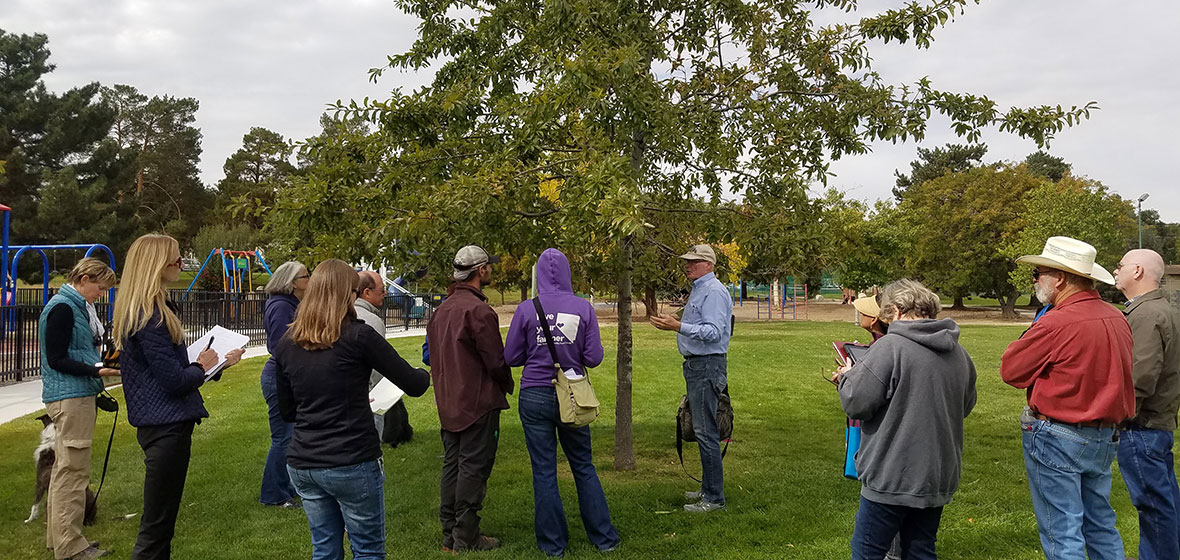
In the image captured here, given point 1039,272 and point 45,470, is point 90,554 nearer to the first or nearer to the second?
point 45,470

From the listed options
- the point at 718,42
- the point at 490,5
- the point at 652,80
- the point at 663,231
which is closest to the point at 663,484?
the point at 663,231

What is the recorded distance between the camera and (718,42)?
7.18 meters

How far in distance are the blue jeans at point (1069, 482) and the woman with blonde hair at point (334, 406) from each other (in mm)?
3095

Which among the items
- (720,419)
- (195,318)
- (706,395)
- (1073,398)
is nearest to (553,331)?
(706,395)

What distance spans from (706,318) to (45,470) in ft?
15.5

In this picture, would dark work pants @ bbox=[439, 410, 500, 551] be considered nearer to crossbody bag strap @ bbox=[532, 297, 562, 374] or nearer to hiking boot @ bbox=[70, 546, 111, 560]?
crossbody bag strap @ bbox=[532, 297, 562, 374]

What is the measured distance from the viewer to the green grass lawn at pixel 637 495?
16.6ft

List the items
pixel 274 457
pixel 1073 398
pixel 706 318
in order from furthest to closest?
1. pixel 274 457
2. pixel 706 318
3. pixel 1073 398

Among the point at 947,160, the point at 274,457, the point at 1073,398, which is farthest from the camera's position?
the point at 947,160

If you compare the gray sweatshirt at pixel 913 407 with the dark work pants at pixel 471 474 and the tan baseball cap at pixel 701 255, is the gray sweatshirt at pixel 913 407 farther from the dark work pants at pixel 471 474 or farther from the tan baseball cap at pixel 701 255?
the dark work pants at pixel 471 474

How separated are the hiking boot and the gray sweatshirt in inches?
178

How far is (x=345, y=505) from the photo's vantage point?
3408 mm

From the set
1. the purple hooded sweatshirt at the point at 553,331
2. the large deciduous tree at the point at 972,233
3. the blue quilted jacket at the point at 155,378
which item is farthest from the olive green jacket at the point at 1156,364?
the large deciduous tree at the point at 972,233

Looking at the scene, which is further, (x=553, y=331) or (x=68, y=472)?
(x=553, y=331)
